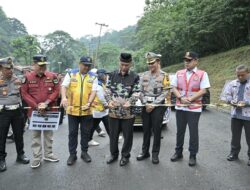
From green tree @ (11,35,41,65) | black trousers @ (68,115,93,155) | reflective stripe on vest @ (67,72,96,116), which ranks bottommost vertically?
black trousers @ (68,115,93,155)

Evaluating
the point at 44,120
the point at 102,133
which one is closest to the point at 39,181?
the point at 44,120

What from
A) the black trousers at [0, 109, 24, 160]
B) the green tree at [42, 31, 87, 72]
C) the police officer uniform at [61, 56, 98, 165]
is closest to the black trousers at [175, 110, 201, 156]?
the police officer uniform at [61, 56, 98, 165]

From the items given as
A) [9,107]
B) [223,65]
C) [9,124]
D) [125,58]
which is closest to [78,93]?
[125,58]

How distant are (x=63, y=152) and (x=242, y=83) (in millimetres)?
3798

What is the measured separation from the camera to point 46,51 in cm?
8244

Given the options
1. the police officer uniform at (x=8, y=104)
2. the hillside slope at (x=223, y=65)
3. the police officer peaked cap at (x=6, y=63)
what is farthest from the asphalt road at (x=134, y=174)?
the hillside slope at (x=223, y=65)

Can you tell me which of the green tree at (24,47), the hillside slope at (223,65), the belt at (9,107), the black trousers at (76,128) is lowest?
the black trousers at (76,128)

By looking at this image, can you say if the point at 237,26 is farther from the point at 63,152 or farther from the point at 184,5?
the point at 63,152

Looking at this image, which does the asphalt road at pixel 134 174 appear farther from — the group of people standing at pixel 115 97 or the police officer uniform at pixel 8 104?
the police officer uniform at pixel 8 104

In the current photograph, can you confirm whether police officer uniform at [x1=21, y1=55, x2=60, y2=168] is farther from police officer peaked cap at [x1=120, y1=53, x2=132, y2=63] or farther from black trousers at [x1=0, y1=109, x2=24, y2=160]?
police officer peaked cap at [x1=120, y1=53, x2=132, y2=63]

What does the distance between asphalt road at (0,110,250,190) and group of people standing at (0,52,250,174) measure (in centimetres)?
20

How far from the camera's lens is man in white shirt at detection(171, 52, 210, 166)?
5.06 m

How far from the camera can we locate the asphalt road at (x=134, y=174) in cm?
423

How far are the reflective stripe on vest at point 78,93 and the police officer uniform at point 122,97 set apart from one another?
15.0 inches
